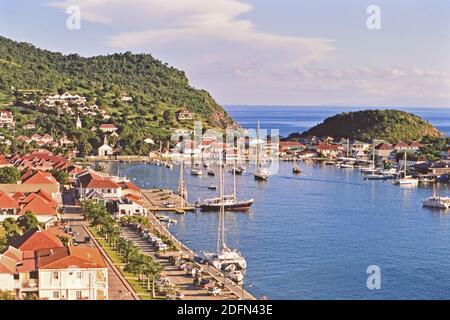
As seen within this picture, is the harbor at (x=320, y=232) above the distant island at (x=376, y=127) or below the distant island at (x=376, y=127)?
below

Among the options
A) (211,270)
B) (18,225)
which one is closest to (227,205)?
(18,225)

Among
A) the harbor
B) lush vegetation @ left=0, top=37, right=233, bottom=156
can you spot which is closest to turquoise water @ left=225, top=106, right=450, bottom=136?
lush vegetation @ left=0, top=37, right=233, bottom=156

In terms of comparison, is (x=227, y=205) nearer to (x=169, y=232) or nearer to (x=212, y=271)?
(x=169, y=232)

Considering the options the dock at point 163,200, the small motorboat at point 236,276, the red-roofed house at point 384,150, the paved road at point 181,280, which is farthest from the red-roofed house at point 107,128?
the small motorboat at point 236,276

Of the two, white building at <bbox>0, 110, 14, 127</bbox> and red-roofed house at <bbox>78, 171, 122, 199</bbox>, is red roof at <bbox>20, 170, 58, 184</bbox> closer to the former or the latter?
red-roofed house at <bbox>78, 171, 122, 199</bbox>

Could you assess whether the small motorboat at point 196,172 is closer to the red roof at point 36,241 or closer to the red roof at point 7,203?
the red roof at point 7,203
